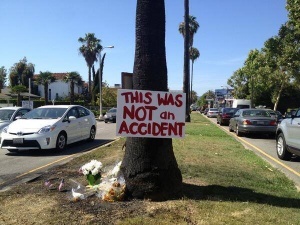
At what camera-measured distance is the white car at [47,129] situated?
35.9ft

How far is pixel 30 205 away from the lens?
5.31m

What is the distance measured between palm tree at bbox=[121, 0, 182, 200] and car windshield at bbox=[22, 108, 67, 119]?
7.25 meters


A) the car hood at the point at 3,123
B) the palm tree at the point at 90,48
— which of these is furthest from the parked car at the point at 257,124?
the palm tree at the point at 90,48

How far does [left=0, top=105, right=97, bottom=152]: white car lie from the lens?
11.0 m

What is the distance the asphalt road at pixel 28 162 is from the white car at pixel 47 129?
0.29 m

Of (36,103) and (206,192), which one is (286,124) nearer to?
(206,192)

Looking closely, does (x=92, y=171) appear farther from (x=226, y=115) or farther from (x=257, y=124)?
(x=226, y=115)

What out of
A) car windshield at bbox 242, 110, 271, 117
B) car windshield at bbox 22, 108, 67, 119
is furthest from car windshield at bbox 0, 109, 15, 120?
car windshield at bbox 242, 110, 271, 117

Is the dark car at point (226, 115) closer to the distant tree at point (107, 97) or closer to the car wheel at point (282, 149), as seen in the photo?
the car wheel at point (282, 149)

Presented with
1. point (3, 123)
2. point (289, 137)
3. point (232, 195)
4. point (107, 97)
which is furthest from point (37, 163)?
point (107, 97)

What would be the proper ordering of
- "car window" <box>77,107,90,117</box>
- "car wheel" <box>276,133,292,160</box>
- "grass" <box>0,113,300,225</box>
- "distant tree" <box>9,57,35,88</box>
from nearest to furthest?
"grass" <box>0,113,300,225</box> → "car wheel" <box>276,133,292,160</box> → "car window" <box>77,107,90,117</box> → "distant tree" <box>9,57,35,88</box>

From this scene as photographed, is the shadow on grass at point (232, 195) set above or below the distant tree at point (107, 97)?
below

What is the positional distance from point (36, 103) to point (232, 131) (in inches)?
1478

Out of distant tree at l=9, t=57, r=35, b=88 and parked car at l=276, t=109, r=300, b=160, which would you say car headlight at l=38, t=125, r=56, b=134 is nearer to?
parked car at l=276, t=109, r=300, b=160
